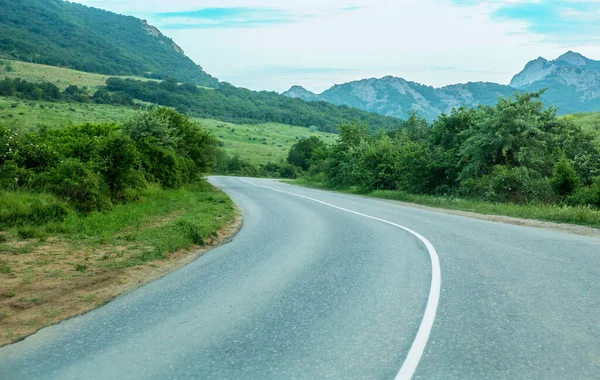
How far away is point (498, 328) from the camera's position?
18.4 feet

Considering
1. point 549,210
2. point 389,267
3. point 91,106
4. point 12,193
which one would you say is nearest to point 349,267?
point 389,267

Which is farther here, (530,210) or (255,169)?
(255,169)

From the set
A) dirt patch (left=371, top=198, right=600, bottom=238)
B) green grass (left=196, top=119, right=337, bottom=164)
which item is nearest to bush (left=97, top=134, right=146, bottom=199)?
dirt patch (left=371, top=198, right=600, bottom=238)

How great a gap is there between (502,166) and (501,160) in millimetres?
2119

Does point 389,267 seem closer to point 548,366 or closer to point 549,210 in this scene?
point 548,366

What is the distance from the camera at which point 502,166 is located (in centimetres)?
2345

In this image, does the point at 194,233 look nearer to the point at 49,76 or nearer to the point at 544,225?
the point at 544,225

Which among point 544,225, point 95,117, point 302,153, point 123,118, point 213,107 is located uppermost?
point 213,107

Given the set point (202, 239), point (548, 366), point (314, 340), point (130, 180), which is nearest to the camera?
point (548, 366)

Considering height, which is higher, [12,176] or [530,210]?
[12,176]

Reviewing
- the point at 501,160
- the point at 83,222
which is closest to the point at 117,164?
the point at 83,222

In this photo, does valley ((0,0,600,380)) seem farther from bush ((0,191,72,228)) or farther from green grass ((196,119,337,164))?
green grass ((196,119,337,164))

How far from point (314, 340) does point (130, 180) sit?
14.7m

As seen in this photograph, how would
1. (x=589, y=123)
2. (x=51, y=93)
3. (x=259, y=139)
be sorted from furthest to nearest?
(x=259, y=139) → (x=51, y=93) → (x=589, y=123)
